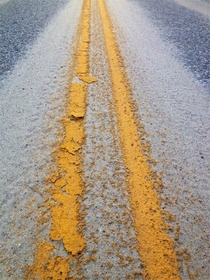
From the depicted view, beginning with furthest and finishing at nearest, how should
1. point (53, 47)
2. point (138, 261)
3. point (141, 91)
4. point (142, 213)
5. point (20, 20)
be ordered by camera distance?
point (20, 20) < point (53, 47) < point (141, 91) < point (142, 213) < point (138, 261)

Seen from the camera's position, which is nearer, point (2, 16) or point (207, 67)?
point (207, 67)

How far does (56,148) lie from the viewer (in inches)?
64.1

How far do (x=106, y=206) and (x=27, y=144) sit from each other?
82 cm

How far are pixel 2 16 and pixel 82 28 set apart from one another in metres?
2.24

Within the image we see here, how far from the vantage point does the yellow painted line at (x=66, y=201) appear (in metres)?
1.02

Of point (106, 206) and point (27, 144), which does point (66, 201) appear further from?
point (27, 144)

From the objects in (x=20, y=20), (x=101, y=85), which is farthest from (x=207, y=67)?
(x=20, y=20)

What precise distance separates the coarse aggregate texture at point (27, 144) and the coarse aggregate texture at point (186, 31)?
1.75m

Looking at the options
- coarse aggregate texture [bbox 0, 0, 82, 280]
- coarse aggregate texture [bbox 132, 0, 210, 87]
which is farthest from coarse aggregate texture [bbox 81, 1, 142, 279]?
coarse aggregate texture [bbox 132, 0, 210, 87]

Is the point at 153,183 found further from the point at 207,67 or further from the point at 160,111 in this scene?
the point at 207,67

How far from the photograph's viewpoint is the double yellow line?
1.03 metres

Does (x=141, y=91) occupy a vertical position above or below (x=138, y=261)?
above

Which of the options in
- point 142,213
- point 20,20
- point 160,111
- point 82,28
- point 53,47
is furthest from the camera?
point 20,20

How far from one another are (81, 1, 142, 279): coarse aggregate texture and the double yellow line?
47 mm
